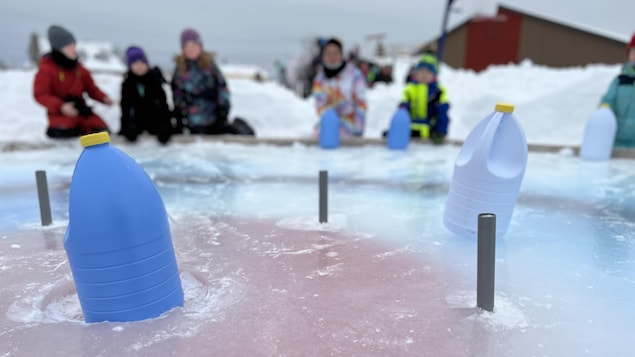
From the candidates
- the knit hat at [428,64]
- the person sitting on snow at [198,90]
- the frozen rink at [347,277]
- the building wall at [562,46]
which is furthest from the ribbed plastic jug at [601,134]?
the building wall at [562,46]

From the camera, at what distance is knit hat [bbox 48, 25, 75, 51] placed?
4742mm

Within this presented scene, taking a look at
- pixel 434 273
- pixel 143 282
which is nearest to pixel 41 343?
pixel 143 282

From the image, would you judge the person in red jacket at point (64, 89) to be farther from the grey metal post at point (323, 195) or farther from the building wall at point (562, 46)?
the building wall at point (562, 46)

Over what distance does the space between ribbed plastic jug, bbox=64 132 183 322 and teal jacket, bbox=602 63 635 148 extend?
5.27 metres

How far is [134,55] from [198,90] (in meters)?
0.84

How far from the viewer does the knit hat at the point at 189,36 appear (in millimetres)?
5316

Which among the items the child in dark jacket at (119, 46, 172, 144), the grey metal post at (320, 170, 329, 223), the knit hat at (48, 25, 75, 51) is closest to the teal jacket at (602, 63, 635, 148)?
the grey metal post at (320, 170, 329, 223)

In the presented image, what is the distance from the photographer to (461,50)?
19094 mm

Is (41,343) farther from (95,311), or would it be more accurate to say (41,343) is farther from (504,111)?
(504,111)

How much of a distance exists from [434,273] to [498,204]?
596mm

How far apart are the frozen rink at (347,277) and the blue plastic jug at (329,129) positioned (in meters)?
1.95

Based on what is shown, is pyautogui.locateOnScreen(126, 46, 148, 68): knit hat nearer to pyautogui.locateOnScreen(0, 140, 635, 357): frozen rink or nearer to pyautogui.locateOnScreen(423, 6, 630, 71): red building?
pyautogui.locateOnScreen(0, 140, 635, 357): frozen rink

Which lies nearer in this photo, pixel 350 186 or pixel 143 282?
pixel 143 282

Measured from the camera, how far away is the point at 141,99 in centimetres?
537
